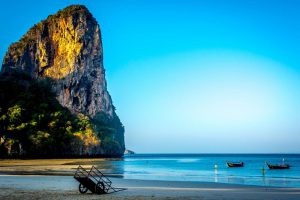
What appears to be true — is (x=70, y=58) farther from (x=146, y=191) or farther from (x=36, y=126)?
(x=146, y=191)

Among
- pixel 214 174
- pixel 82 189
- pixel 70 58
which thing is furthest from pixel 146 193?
pixel 70 58

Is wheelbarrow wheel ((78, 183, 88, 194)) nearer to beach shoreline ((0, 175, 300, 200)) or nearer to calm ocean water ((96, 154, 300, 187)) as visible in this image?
beach shoreline ((0, 175, 300, 200))

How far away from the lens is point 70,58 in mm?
147000

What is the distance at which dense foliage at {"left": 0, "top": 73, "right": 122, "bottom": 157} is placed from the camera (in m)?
85.6

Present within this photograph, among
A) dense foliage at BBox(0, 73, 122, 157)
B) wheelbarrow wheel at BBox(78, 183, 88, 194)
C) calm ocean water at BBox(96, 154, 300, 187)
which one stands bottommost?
calm ocean water at BBox(96, 154, 300, 187)

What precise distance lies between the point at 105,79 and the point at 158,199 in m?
153

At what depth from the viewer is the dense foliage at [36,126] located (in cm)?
8562

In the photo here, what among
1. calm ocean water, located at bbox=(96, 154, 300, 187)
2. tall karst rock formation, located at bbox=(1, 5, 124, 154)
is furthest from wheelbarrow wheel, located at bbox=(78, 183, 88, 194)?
tall karst rock formation, located at bbox=(1, 5, 124, 154)

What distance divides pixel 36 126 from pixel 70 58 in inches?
2437

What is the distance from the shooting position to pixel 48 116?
321 feet

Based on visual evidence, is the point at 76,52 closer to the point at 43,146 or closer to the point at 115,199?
the point at 43,146

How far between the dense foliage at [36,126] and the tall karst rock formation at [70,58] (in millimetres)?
24272

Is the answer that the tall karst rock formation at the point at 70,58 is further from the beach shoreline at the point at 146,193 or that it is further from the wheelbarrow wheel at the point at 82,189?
the wheelbarrow wheel at the point at 82,189

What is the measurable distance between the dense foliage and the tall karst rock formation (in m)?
24.3
